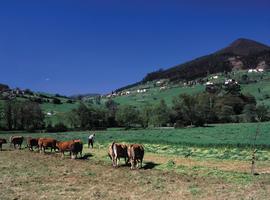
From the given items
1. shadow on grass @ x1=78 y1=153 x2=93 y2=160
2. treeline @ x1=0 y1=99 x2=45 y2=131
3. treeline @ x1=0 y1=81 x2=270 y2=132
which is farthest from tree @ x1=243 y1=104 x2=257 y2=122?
shadow on grass @ x1=78 y1=153 x2=93 y2=160

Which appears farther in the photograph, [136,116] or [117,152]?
[136,116]

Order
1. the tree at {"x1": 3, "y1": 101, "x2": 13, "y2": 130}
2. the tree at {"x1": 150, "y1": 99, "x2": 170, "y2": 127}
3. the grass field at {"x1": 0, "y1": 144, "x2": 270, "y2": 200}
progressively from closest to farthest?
the grass field at {"x1": 0, "y1": 144, "x2": 270, "y2": 200}, the tree at {"x1": 3, "y1": 101, "x2": 13, "y2": 130}, the tree at {"x1": 150, "y1": 99, "x2": 170, "y2": 127}

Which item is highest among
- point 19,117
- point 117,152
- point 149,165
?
point 19,117

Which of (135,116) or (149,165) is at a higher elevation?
(135,116)

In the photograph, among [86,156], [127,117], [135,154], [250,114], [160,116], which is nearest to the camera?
[135,154]

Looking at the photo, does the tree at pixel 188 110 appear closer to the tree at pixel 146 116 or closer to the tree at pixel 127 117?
the tree at pixel 146 116

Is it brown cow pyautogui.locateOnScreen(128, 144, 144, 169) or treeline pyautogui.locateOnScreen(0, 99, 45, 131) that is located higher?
treeline pyautogui.locateOnScreen(0, 99, 45, 131)

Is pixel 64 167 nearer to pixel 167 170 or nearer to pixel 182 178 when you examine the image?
pixel 167 170

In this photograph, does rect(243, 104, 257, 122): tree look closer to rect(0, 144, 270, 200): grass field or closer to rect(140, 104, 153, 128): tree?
rect(140, 104, 153, 128): tree

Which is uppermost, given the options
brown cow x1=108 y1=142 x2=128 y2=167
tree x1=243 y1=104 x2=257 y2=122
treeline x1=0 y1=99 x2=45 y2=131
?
treeline x1=0 y1=99 x2=45 y2=131

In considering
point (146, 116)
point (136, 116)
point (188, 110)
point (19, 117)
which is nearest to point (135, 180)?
point (19, 117)

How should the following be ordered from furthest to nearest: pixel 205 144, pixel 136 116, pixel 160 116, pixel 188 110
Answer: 1. pixel 188 110
2. pixel 136 116
3. pixel 160 116
4. pixel 205 144

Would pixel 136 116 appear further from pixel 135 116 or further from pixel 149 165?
pixel 149 165

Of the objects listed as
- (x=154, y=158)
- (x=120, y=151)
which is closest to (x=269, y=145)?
(x=154, y=158)
